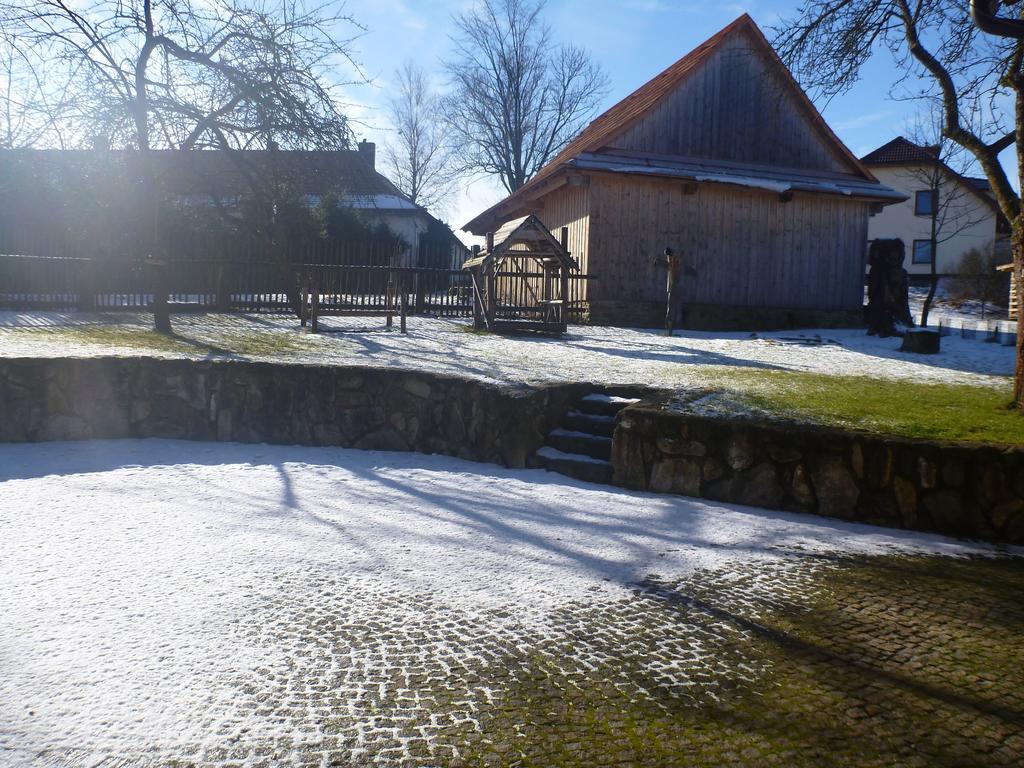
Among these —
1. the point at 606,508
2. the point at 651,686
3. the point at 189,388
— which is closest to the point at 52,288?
the point at 189,388

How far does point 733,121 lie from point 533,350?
1134 centimetres

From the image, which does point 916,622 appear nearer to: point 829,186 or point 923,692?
point 923,692

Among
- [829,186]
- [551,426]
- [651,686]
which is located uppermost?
[829,186]

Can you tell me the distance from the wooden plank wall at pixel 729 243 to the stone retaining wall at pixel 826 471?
11.6 meters

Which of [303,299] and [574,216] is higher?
[574,216]

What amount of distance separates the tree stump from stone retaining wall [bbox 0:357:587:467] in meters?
9.02

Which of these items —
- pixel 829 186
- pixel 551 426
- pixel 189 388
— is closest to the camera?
pixel 551 426

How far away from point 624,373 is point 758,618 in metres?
5.64

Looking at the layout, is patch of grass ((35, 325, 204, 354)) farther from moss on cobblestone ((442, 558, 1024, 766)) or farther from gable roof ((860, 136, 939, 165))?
gable roof ((860, 136, 939, 165))

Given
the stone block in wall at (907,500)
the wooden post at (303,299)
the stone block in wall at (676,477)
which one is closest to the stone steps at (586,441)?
the stone block in wall at (676,477)

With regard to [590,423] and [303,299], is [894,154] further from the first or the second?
[590,423]

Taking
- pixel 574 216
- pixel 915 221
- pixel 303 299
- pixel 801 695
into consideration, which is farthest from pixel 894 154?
pixel 801 695

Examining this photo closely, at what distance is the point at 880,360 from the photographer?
12727mm

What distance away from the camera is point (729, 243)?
19.5 m
